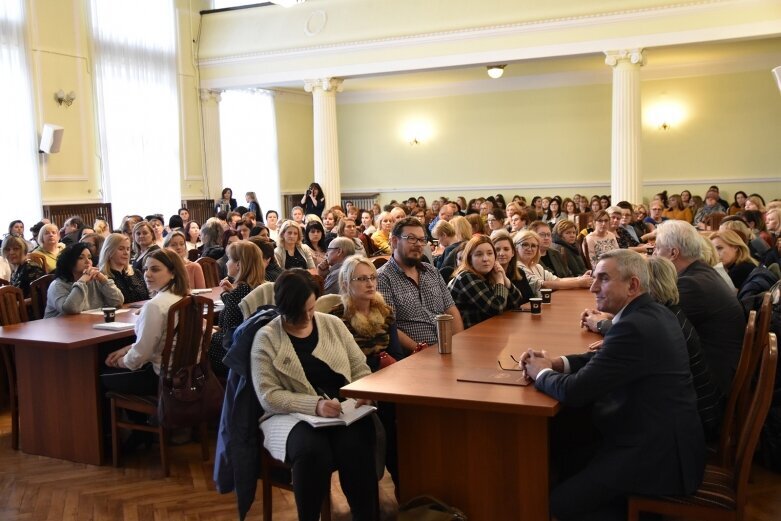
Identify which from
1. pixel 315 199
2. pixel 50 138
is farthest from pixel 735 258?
pixel 50 138

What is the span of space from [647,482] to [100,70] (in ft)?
38.9

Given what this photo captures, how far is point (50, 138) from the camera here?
11.2 meters

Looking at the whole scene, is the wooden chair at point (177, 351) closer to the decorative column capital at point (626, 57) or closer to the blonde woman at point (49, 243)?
the blonde woman at point (49, 243)

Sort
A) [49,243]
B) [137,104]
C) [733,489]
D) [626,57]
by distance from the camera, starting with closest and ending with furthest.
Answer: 1. [733,489]
2. [49,243]
3. [626,57]
4. [137,104]

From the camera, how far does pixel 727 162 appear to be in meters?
14.6

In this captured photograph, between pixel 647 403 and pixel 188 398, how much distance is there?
2365mm

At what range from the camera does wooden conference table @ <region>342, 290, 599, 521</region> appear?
8.81ft

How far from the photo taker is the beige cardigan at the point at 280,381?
305 cm

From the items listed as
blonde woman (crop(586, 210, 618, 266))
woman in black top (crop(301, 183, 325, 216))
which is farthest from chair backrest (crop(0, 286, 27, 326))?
woman in black top (crop(301, 183, 325, 216))

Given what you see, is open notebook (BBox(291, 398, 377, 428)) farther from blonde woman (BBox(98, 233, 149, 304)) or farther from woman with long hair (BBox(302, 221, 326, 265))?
woman with long hair (BBox(302, 221, 326, 265))

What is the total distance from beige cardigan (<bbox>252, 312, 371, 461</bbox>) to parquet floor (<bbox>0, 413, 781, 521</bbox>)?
0.65 m

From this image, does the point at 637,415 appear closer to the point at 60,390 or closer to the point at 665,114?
the point at 60,390

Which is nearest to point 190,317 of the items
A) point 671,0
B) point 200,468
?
point 200,468

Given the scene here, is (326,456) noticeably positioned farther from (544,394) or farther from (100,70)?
(100,70)
